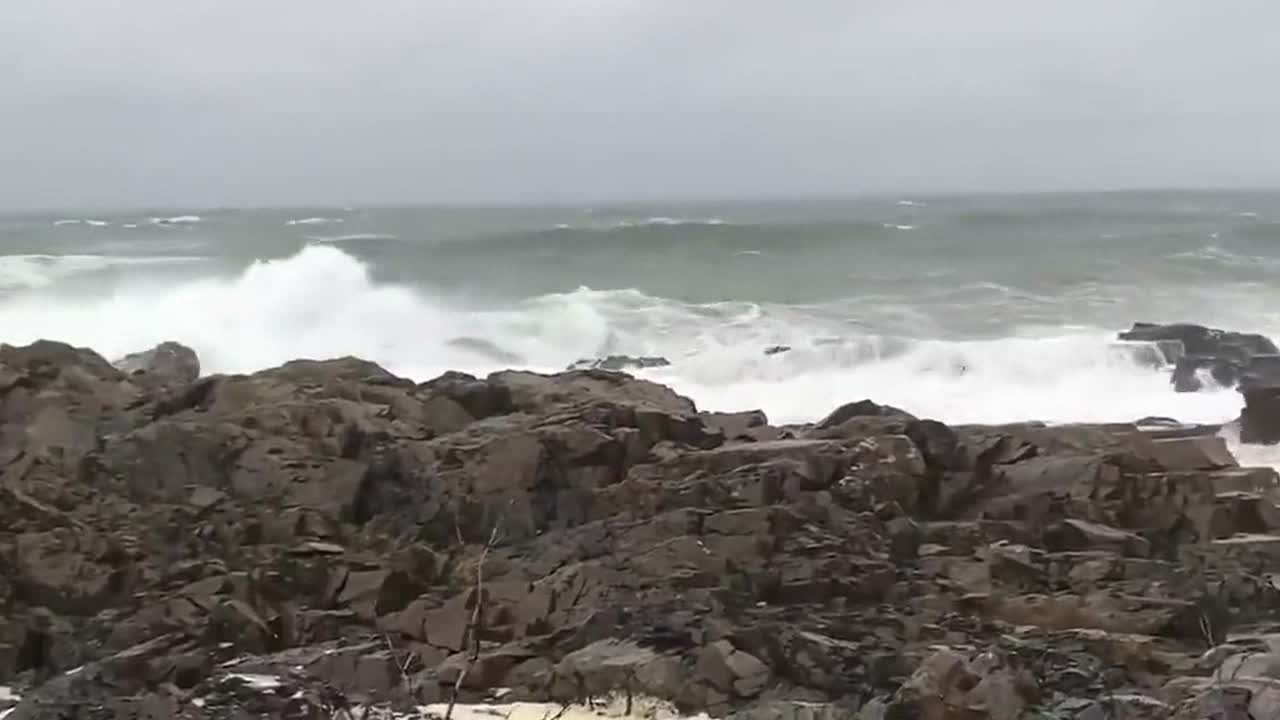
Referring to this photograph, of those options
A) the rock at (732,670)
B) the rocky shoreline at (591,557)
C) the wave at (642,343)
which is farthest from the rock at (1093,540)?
the wave at (642,343)

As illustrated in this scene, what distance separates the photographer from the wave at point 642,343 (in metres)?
20.6

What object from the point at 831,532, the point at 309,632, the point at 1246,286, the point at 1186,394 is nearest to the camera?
the point at 309,632

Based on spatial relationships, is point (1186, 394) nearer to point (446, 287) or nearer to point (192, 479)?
point (192, 479)

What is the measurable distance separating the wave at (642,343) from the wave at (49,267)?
1.69 meters

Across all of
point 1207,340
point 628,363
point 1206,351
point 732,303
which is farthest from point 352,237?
point 1206,351

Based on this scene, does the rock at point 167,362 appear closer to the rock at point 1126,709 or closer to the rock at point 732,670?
the rock at point 732,670

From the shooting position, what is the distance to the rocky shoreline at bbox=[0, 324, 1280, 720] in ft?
26.5

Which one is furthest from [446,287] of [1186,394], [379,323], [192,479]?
[192,479]

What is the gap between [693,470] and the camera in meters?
10.7

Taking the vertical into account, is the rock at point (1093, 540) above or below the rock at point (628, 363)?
above

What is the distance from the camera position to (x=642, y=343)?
90.7 feet

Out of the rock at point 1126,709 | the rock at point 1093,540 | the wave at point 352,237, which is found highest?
the wave at point 352,237

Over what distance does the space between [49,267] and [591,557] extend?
3122 centimetres

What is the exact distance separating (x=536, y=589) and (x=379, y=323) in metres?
19.6
